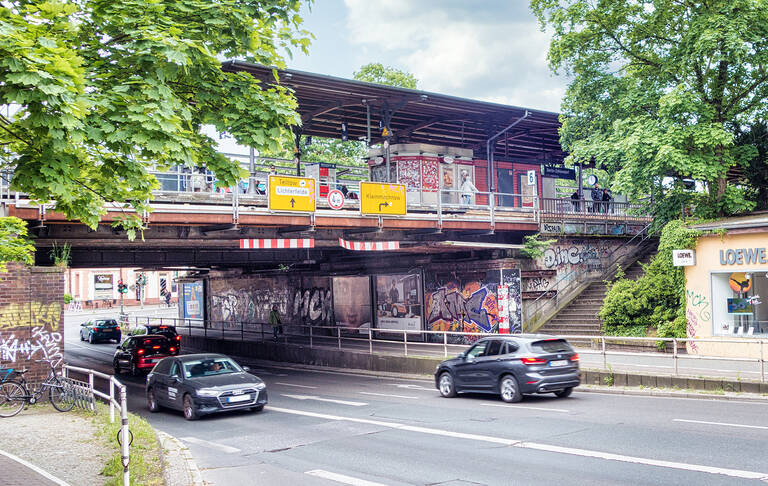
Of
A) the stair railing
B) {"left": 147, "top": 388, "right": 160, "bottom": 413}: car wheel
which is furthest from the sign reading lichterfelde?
{"left": 147, "top": 388, "right": 160, "bottom": 413}: car wheel

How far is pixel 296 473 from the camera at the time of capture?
32.1ft

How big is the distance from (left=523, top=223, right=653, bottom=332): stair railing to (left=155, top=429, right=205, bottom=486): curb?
19.0 meters

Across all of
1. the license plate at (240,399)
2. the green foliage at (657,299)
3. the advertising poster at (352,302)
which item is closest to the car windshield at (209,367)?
the license plate at (240,399)

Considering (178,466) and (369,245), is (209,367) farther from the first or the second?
(369,245)

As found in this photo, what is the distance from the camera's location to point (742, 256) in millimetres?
20734

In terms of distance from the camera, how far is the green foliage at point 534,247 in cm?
2802

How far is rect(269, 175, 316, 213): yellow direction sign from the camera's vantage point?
20609 millimetres

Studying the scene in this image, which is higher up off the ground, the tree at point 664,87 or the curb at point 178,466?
the tree at point 664,87

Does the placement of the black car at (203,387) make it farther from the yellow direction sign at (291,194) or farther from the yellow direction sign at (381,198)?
the yellow direction sign at (381,198)

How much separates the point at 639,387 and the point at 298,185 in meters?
11.2

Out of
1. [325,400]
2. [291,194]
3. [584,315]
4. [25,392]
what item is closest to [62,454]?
[25,392]

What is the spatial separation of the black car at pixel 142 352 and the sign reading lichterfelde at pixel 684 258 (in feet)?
62.6

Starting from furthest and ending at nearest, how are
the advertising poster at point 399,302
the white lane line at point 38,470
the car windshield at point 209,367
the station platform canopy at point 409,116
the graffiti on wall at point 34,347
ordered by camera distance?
the advertising poster at point 399,302 → the station platform canopy at point 409,116 → the graffiti on wall at point 34,347 → the car windshield at point 209,367 → the white lane line at point 38,470

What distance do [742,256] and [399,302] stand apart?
1554cm
